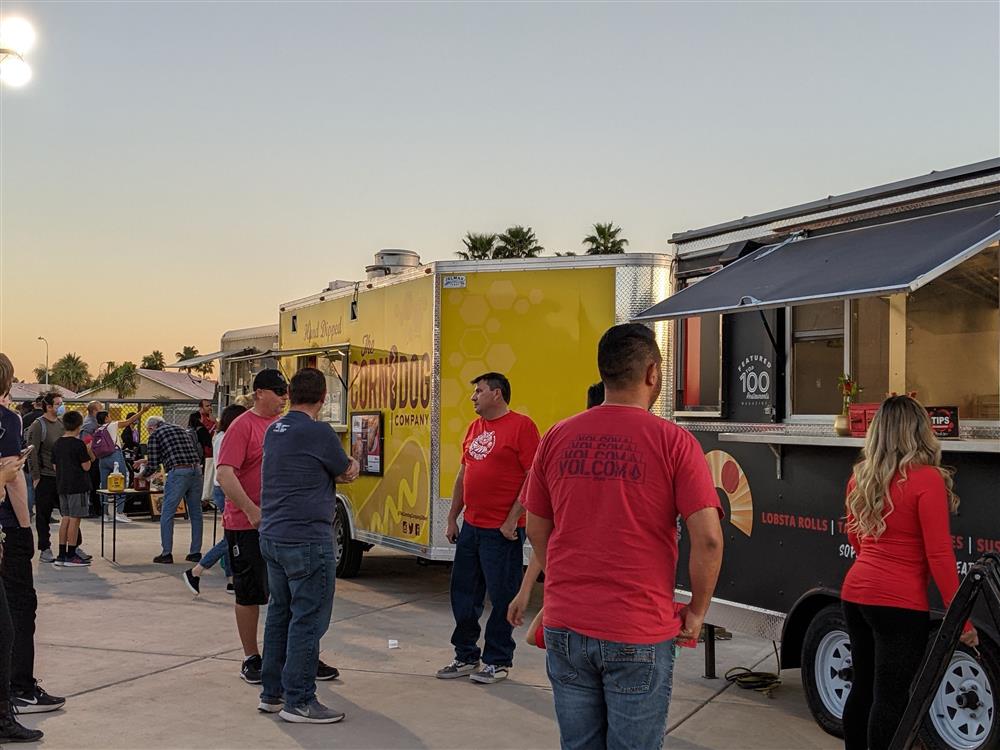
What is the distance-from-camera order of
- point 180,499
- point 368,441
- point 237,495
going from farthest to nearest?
1. point 180,499
2. point 368,441
3. point 237,495

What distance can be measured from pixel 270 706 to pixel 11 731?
1.30 m

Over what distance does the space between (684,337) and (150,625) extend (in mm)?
4695

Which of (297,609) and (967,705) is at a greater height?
(297,609)

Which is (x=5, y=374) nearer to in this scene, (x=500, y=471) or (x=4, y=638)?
(x=4, y=638)

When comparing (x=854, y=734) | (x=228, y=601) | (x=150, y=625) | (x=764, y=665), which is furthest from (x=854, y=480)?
(x=228, y=601)

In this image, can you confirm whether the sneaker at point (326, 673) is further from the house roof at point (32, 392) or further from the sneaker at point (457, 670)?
the house roof at point (32, 392)

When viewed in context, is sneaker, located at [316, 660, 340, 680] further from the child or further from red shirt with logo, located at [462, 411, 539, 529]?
the child

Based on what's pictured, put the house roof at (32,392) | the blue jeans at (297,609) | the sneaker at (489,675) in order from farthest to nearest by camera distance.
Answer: the house roof at (32,392), the sneaker at (489,675), the blue jeans at (297,609)

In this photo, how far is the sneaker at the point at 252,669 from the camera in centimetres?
640

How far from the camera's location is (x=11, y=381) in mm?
5430

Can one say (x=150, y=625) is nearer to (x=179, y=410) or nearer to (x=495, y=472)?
(x=495, y=472)

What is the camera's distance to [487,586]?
6.66m

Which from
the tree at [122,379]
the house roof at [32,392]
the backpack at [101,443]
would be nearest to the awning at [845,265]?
the house roof at [32,392]

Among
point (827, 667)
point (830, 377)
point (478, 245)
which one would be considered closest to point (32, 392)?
point (478, 245)
